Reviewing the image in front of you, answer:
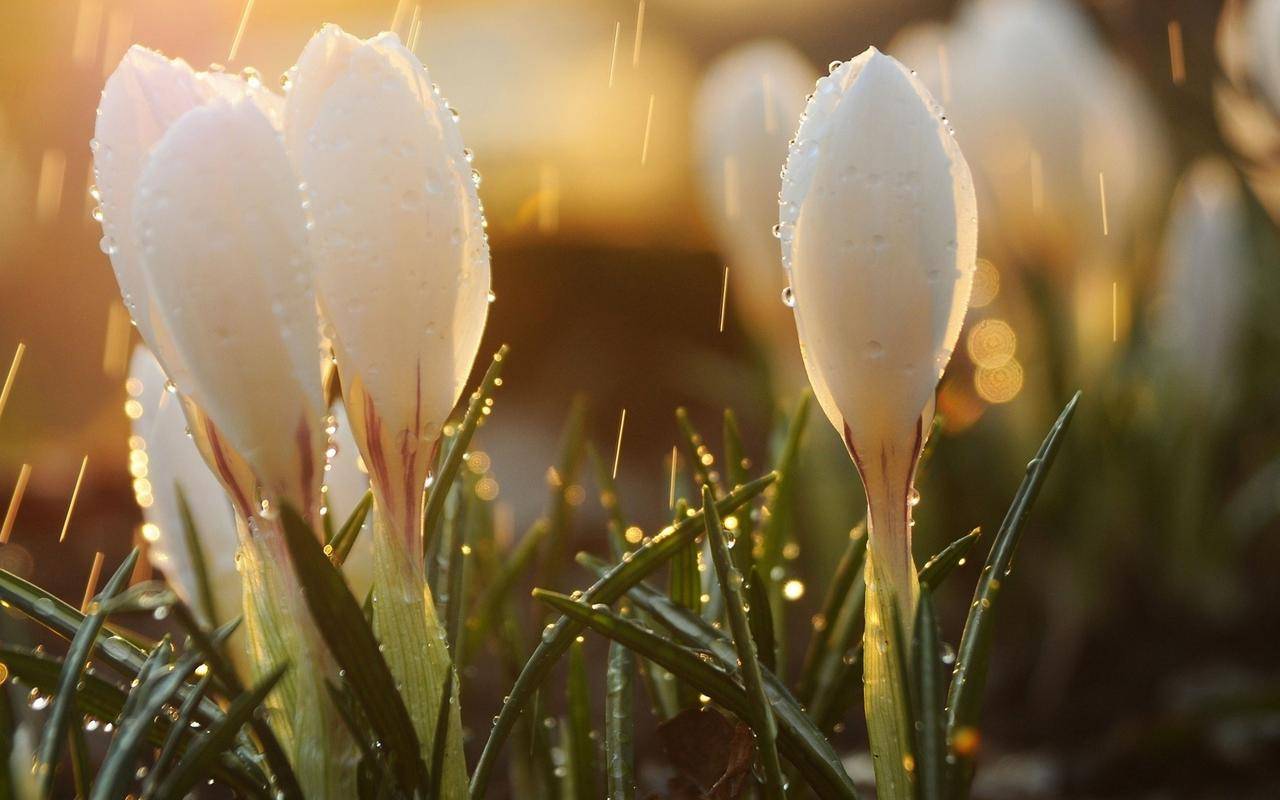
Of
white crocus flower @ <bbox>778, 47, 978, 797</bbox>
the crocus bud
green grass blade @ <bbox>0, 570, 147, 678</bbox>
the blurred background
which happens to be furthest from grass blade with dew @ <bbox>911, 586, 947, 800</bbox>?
the crocus bud

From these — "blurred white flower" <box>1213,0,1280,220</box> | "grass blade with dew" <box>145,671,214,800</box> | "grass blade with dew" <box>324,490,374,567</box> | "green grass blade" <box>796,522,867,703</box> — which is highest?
"blurred white flower" <box>1213,0,1280,220</box>

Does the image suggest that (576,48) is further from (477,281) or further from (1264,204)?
(477,281)

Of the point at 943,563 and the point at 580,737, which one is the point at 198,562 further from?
the point at 943,563

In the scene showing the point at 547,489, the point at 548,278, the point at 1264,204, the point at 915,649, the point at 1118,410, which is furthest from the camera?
the point at 548,278

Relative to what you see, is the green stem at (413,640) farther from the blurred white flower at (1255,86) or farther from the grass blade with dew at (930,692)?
the blurred white flower at (1255,86)

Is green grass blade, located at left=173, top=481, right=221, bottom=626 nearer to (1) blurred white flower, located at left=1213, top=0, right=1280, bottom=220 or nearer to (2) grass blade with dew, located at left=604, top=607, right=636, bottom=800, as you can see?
(2) grass blade with dew, located at left=604, top=607, right=636, bottom=800

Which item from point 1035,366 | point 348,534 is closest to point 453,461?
point 348,534

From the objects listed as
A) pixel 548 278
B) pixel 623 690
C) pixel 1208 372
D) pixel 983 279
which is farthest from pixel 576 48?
pixel 623 690
